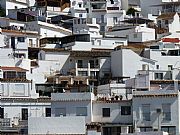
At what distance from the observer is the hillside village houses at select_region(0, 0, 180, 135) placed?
42250 mm

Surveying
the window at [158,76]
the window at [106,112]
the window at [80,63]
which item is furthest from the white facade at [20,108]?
the window at [80,63]

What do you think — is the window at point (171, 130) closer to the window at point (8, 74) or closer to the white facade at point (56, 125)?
the white facade at point (56, 125)

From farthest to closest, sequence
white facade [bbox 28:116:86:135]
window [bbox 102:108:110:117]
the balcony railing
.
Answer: window [bbox 102:108:110:117] → the balcony railing → white facade [bbox 28:116:86:135]

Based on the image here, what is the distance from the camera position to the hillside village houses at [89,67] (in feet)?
139

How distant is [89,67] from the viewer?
195ft

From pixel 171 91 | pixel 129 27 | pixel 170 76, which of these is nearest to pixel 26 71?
pixel 170 76

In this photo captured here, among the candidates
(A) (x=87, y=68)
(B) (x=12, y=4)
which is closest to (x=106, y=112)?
(A) (x=87, y=68)

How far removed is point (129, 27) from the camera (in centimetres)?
7325

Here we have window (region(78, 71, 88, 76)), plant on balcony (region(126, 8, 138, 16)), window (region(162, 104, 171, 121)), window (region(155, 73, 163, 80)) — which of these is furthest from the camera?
plant on balcony (region(126, 8, 138, 16))

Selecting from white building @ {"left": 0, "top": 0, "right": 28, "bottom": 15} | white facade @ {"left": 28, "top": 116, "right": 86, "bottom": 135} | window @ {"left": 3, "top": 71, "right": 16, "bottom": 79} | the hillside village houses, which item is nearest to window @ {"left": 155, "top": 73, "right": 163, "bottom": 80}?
the hillside village houses

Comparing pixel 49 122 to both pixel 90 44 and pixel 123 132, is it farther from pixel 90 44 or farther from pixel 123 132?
pixel 90 44

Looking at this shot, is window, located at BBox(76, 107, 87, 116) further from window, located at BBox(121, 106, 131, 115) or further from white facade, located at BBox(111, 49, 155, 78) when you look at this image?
white facade, located at BBox(111, 49, 155, 78)

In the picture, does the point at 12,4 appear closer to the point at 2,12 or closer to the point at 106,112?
the point at 2,12

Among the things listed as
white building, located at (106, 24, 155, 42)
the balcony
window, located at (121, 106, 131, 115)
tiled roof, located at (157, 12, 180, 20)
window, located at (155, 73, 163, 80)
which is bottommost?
window, located at (121, 106, 131, 115)
